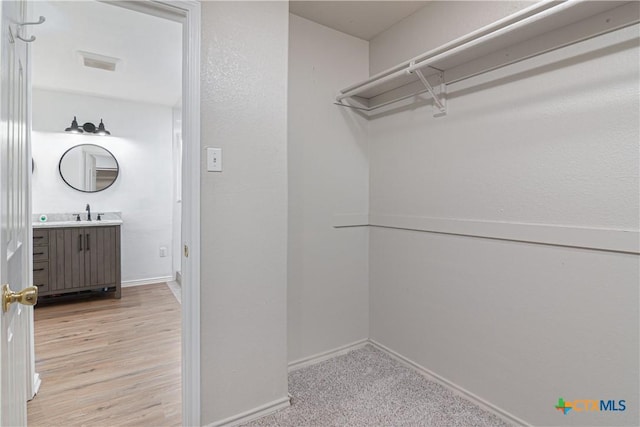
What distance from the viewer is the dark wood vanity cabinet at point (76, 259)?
3.42m

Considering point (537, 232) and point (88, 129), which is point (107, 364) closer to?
point (537, 232)

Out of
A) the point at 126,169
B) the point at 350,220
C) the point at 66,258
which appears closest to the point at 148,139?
the point at 126,169

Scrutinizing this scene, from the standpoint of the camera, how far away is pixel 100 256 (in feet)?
12.2

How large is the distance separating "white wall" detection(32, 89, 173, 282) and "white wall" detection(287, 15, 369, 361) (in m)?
3.07

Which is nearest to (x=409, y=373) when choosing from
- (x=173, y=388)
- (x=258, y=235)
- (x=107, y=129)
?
(x=258, y=235)

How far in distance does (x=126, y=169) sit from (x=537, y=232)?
4.57 m

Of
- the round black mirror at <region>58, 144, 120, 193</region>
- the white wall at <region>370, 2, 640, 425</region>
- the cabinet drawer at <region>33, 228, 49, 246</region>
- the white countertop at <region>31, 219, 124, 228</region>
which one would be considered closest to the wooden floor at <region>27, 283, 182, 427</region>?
the cabinet drawer at <region>33, 228, 49, 246</region>

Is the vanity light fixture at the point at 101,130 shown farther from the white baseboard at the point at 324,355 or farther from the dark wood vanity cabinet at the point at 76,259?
the white baseboard at the point at 324,355

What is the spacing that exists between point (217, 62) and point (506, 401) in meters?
2.29

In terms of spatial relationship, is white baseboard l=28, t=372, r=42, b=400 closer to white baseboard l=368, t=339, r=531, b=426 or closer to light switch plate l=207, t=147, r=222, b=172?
light switch plate l=207, t=147, r=222, b=172

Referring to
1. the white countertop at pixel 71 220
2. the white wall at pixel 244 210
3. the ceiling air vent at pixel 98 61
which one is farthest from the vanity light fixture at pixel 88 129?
the white wall at pixel 244 210

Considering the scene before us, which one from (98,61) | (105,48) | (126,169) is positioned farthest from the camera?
(126,169)

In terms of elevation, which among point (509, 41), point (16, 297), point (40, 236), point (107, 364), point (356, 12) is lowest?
point (107, 364)

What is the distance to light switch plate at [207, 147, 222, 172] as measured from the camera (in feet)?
5.20
